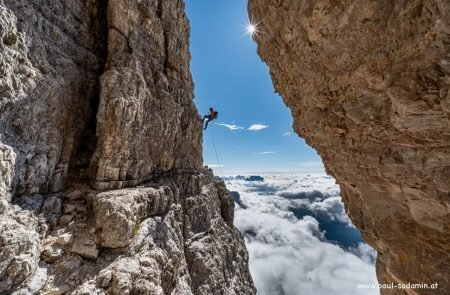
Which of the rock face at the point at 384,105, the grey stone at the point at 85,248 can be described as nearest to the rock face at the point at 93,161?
Answer: the grey stone at the point at 85,248

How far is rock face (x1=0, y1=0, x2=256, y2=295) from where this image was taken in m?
10.9

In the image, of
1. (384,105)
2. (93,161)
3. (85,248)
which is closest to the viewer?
(384,105)

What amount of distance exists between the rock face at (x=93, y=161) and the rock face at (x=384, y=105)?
1478 cm

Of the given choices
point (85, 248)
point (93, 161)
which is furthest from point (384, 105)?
point (93, 161)

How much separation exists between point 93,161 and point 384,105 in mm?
20308

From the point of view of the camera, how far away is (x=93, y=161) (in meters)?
16.6

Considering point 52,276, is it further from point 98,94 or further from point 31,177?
point 98,94

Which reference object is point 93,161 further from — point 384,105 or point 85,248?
point 384,105

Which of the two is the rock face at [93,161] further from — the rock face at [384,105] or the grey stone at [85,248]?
the rock face at [384,105]

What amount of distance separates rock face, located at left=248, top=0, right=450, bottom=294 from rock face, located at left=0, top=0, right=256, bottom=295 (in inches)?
582

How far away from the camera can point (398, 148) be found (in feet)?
27.4

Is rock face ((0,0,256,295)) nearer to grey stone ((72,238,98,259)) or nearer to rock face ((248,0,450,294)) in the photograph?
grey stone ((72,238,98,259))

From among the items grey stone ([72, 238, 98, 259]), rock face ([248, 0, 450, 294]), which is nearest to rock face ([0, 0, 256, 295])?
grey stone ([72, 238, 98, 259])

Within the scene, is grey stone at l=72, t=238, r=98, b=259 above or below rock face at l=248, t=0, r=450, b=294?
below
